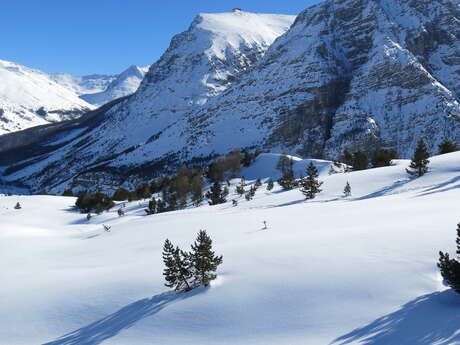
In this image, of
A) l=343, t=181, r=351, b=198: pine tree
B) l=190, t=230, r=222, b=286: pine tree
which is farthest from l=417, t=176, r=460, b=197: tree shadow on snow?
l=190, t=230, r=222, b=286: pine tree

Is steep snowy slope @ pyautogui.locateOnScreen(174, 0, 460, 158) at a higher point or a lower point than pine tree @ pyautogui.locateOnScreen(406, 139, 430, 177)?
higher

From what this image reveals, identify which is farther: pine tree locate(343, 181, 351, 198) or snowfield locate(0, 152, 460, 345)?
pine tree locate(343, 181, 351, 198)

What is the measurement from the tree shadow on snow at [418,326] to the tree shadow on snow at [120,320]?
6.03 m

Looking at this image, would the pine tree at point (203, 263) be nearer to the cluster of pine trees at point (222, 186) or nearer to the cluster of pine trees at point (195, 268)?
the cluster of pine trees at point (195, 268)

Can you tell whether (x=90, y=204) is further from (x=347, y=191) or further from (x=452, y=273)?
(x=452, y=273)

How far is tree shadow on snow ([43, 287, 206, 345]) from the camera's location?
1265 centimetres

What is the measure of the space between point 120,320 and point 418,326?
30.2ft

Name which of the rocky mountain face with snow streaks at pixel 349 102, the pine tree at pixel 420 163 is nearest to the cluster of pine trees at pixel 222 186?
the pine tree at pixel 420 163

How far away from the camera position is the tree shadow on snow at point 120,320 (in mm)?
12648

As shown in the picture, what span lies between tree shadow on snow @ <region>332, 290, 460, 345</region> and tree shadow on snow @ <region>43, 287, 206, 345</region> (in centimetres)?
603

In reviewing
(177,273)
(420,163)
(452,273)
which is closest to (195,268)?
(177,273)

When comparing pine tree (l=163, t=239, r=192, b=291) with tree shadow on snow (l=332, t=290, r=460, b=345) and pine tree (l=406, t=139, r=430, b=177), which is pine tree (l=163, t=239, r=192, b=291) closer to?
tree shadow on snow (l=332, t=290, r=460, b=345)

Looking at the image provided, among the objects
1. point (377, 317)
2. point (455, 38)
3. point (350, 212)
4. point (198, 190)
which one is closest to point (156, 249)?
point (350, 212)

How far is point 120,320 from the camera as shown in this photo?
1334cm
